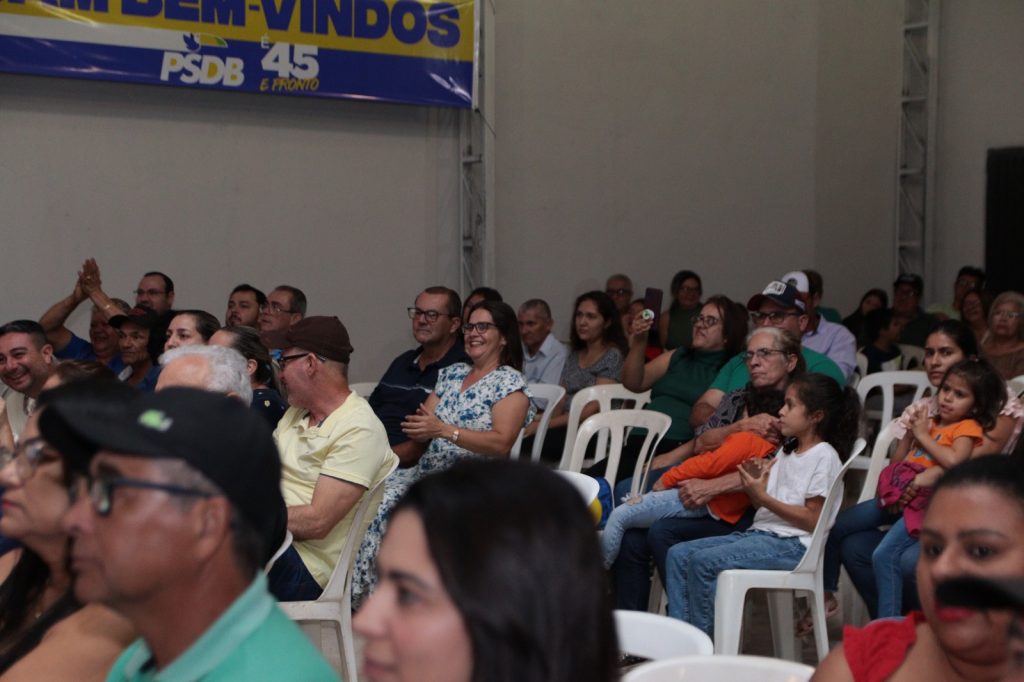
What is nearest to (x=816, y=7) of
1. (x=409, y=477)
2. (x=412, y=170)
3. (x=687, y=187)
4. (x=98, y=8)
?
(x=687, y=187)

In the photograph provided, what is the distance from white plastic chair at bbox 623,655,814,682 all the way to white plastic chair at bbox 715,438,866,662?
4.44 ft

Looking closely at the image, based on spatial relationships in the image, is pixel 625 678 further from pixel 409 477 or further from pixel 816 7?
pixel 816 7

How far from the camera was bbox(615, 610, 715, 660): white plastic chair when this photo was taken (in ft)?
7.12

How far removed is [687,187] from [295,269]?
301 centimetres

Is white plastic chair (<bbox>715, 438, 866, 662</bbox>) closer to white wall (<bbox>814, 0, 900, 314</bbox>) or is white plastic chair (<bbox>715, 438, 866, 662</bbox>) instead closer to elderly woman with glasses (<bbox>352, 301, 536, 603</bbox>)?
elderly woman with glasses (<bbox>352, 301, 536, 603</bbox>)

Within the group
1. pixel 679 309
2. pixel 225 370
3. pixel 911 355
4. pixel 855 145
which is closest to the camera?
pixel 225 370

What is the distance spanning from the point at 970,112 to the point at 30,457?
8.58 metres

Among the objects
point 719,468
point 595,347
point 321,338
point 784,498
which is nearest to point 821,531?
point 784,498

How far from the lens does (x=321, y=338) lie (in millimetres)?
3344

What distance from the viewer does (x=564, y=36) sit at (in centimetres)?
821

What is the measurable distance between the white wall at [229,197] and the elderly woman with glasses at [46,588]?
505 cm

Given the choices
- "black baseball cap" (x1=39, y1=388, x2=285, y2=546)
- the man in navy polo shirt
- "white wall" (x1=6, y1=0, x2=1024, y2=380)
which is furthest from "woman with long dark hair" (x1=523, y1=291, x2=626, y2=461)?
"black baseball cap" (x1=39, y1=388, x2=285, y2=546)

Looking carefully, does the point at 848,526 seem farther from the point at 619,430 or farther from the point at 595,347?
the point at 595,347

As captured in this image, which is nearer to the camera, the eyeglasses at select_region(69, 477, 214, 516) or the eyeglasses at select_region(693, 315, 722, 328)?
the eyeglasses at select_region(69, 477, 214, 516)
